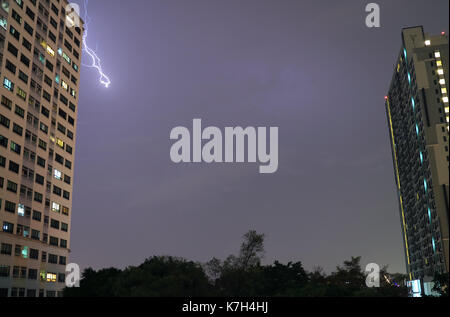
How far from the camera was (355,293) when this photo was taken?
1718 inches

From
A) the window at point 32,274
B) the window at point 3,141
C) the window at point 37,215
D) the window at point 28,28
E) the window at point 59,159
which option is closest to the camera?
the window at point 3,141

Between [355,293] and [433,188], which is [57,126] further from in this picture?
[433,188]

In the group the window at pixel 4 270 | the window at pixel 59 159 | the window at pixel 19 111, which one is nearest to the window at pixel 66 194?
the window at pixel 59 159

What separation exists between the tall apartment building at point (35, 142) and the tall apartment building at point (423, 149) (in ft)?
247

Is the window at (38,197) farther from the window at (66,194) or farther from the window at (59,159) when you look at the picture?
the window at (59,159)

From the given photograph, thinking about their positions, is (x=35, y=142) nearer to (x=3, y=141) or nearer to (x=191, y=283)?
(x=3, y=141)

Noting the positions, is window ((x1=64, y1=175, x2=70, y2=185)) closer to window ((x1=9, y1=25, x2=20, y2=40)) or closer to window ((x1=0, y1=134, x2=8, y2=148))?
window ((x1=0, y1=134, x2=8, y2=148))

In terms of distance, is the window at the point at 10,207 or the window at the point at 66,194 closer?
the window at the point at 10,207

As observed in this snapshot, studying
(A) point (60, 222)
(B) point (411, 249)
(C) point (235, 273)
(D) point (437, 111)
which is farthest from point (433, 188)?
(A) point (60, 222)

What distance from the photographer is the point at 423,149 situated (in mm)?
103312

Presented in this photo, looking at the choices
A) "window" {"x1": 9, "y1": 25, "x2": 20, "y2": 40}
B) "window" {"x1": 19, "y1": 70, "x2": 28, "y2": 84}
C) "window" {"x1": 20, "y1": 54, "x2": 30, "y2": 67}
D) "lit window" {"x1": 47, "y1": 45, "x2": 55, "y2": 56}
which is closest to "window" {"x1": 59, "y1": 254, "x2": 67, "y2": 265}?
"window" {"x1": 19, "y1": 70, "x2": 28, "y2": 84}

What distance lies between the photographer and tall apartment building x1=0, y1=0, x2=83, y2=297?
7194cm

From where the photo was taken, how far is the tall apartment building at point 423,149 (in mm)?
96500
